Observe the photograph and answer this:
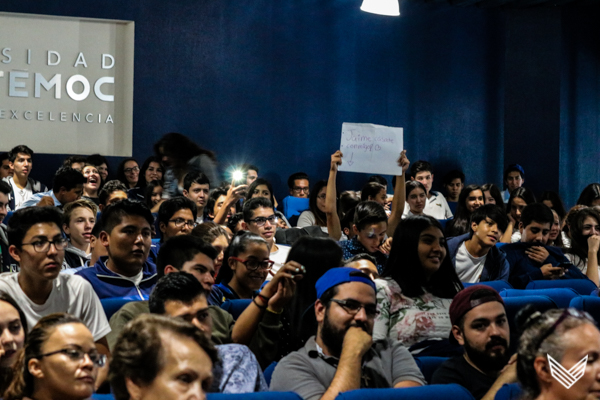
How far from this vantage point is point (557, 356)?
6.95 ft

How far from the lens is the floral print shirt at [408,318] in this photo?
11.1ft

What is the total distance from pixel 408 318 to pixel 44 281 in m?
1.51

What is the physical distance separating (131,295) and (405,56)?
21.0ft

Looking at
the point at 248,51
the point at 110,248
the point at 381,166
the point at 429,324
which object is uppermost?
the point at 248,51

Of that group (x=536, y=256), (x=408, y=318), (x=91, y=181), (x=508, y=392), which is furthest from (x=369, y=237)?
(x=91, y=181)

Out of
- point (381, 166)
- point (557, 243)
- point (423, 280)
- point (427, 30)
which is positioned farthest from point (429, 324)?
point (427, 30)

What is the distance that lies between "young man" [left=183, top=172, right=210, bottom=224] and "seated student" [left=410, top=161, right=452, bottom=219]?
2.60 m

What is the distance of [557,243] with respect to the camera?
6.39 metres

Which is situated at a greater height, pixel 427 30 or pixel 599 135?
pixel 427 30

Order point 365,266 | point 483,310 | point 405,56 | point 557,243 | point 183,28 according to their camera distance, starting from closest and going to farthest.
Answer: point 483,310
point 365,266
point 557,243
point 183,28
point 405,56

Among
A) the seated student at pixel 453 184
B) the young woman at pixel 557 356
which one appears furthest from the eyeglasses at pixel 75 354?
the seated student at pixel 453 184

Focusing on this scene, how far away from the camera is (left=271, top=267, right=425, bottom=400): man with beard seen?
2.62 meters

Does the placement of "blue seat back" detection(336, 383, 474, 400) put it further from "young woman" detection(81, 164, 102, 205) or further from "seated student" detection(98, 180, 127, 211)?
"young woman" detection(81, 164, 102, 205)

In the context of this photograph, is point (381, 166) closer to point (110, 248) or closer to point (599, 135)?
point (599, 135)
